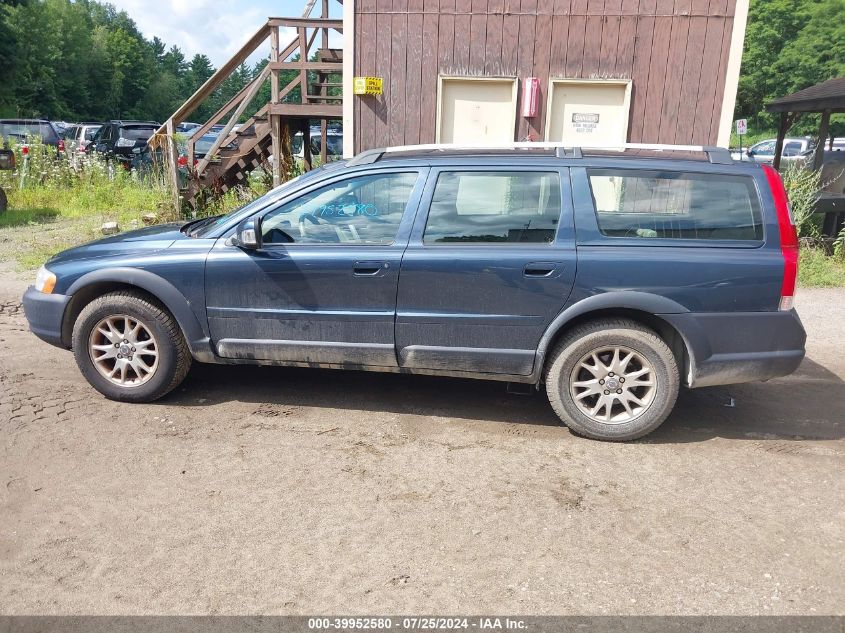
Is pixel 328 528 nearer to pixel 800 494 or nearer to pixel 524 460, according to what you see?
pixel 524 460

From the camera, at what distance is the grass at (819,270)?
8531mm

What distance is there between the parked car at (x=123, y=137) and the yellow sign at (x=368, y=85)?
12388 mm

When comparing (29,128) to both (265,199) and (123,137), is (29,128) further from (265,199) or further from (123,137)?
(265,199)

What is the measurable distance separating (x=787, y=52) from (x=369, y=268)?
50.0 meters

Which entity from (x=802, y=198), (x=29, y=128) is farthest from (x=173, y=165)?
(x=29, y=128)

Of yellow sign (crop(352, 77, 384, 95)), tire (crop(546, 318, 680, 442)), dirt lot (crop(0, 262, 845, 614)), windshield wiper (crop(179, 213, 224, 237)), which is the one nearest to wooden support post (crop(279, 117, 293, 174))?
yellow sign (crop(352, 77, 384, 95))

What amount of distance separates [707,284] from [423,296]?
5.46 feet

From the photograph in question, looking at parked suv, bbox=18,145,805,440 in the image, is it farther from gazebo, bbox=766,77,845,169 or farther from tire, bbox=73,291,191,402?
gazebo, bbox=766,77,845,169

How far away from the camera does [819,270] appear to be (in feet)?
29.3

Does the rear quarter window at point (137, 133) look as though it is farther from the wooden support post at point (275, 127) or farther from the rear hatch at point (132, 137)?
the wooden support post at point (275, 127)

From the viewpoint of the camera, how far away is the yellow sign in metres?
9.08

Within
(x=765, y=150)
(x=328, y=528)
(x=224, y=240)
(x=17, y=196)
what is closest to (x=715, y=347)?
(x=328, y=528)

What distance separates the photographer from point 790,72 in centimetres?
4459

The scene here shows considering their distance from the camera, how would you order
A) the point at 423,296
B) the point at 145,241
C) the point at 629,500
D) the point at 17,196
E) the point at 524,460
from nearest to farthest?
the point at 629,500, the point at 524,460, the point at 423,296, the point at 145,241, the point at 17,196
